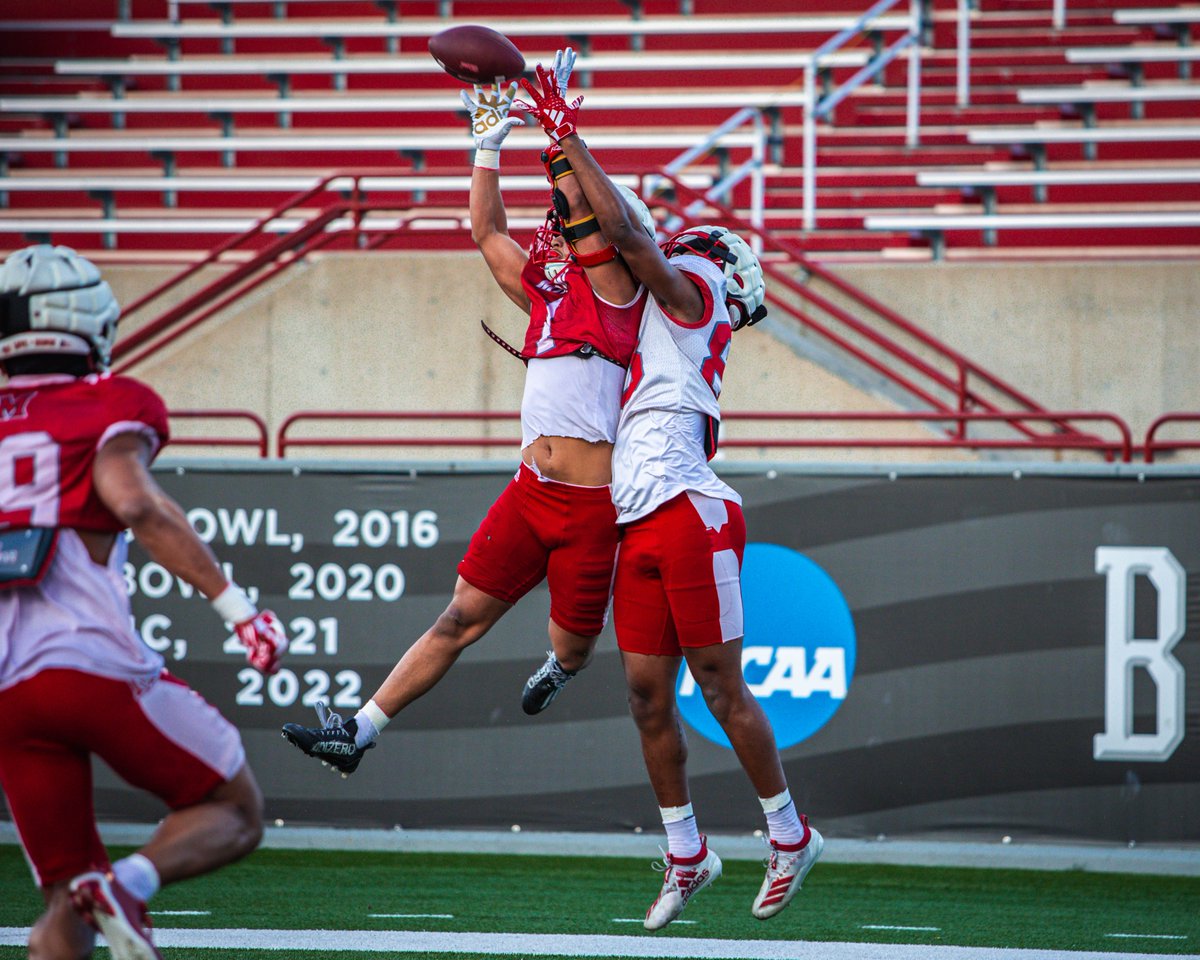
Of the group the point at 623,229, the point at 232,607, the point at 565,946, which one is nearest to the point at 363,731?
the point at 565,946

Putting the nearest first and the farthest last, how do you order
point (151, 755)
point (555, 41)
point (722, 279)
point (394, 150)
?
1. point (151, 755)
2. point (722, 279)
3. point (394, 150)
4. point (555, 41)

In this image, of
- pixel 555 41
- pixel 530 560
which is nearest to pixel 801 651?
pixel 530 560

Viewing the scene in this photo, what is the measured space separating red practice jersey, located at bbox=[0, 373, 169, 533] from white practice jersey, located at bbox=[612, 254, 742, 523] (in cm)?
168

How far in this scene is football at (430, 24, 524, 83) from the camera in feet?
16.3

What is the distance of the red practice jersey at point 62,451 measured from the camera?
3.45m

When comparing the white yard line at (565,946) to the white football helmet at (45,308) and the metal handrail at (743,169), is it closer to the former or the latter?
the white football helmet at (45,308)

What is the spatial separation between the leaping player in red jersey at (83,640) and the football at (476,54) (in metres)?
1.73

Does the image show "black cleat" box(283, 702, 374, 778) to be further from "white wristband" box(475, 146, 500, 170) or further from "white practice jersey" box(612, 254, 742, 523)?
"white wristband" box(475, 146, 500, 170)

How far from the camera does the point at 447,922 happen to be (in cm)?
590

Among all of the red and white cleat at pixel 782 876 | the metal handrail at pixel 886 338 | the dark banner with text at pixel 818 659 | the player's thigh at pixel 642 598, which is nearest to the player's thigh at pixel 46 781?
the player's thigh at pixel 642 598

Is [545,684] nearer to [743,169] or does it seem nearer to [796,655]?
[796,655]

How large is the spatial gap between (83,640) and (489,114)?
7.61 ft

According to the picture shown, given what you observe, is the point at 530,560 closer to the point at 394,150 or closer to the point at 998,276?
the point at 998,276

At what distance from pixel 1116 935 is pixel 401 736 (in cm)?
334
